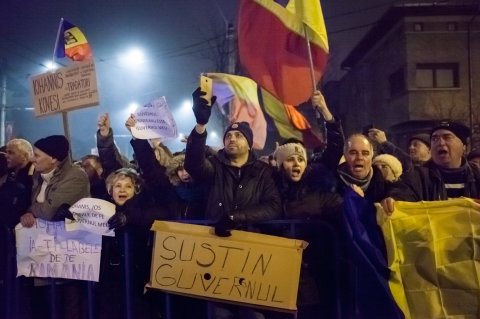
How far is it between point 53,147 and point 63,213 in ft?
2.12

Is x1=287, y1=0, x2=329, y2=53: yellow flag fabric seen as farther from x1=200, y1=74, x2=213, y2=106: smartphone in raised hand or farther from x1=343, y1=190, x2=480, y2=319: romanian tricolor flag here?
x1=343, y1=190, x2=480, y2=319: romanian tricolor flag

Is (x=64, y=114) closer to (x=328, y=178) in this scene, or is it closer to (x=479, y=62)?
(x=328, y=178)

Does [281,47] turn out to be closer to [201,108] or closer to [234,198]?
[201,108]

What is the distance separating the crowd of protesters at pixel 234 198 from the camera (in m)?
3.85

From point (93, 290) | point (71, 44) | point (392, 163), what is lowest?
point (93, 290)

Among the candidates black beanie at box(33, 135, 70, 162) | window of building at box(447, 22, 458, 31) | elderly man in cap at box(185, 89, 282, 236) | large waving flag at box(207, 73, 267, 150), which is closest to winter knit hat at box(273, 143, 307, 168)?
elderly man in cap at box(185, 89, 282, 236)

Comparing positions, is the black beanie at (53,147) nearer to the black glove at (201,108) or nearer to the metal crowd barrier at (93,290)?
the metal crowd barrier at (93,290)

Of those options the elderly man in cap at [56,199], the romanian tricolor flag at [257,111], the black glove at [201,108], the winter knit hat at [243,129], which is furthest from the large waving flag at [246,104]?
the black glove at [201,108]

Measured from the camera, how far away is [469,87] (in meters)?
25.4

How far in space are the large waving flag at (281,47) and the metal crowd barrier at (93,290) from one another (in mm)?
A: 2330

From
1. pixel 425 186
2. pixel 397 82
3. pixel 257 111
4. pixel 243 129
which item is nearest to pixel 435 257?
pixel 425 186

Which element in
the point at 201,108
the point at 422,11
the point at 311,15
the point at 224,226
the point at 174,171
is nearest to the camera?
the point at 224,226

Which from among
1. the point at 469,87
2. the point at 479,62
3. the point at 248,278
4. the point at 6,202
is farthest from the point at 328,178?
the point at 479,62

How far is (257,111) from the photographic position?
780cm
